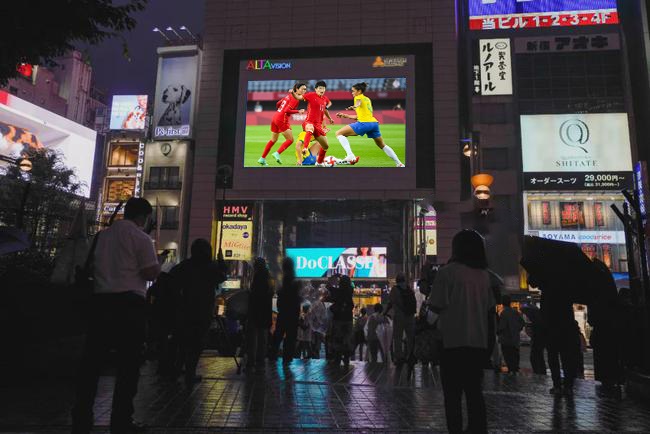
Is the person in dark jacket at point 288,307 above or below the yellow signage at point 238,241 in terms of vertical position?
below

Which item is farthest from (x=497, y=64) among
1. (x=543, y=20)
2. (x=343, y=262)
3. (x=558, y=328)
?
(x=558, y=328)

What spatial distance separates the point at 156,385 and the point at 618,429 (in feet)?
16.1

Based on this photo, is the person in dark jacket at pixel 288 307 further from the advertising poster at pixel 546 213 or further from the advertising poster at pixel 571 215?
the advertising poster at pixel 571 215

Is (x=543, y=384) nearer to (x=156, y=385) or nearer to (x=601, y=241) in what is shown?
(x=156, y=385)

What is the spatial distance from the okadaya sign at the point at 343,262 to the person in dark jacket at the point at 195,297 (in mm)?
25380

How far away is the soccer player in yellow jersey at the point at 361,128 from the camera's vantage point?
27516 millimetres

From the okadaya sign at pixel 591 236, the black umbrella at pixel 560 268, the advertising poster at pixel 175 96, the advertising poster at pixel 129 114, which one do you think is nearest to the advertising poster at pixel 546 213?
the okadaya sign at pixel 591 236

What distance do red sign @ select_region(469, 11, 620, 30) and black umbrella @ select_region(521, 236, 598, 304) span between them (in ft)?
99.3

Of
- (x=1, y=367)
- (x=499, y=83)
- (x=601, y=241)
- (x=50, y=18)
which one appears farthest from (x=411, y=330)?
(x=499, y=83)

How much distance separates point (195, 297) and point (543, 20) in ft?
111

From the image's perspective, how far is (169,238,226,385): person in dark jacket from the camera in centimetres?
599

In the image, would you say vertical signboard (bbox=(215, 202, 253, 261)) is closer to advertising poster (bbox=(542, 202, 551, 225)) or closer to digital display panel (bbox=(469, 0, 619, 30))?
advertising poster (bbox=(542, 202, 551, 225))

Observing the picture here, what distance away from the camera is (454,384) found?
3447 mm

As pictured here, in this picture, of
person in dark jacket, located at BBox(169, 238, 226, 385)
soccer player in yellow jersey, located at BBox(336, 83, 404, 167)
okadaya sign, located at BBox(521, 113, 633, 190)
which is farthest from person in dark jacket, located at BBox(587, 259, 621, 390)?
okadaya sign, located at BBox(521, 113, 633, 190)
